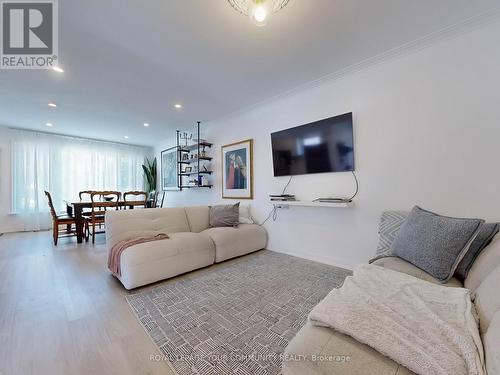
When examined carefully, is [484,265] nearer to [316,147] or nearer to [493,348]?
[493,348]

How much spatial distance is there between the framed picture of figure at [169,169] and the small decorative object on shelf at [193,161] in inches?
18.0

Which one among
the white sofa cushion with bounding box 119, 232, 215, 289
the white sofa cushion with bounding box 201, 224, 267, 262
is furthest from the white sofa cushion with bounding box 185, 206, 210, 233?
the white sofa cushion with bounding box 119, 232, 215, 289

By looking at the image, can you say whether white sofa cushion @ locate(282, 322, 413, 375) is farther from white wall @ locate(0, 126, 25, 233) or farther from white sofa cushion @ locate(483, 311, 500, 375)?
white wall @ locate(0, 126, 25, 233)

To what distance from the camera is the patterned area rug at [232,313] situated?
121 centimetres

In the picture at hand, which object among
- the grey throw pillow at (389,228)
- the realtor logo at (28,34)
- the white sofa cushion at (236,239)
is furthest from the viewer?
the white sofa cushion at (236,239)

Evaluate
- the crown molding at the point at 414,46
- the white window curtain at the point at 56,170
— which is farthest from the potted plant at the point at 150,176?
the crown molding at the point at 414,46

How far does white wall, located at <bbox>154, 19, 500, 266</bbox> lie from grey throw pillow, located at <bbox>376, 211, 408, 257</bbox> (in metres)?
0.29

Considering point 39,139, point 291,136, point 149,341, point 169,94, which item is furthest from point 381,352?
point 39,139

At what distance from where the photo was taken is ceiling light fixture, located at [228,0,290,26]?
53.6 inches

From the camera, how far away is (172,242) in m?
2.31

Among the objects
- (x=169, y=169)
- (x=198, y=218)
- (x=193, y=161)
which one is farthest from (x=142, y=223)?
(x=169, y=169)

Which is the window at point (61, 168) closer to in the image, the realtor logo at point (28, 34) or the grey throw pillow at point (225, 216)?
the realtor logo at point (28, 34)

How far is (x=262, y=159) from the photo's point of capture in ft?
11.3

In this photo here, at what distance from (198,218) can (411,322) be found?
110 inches
